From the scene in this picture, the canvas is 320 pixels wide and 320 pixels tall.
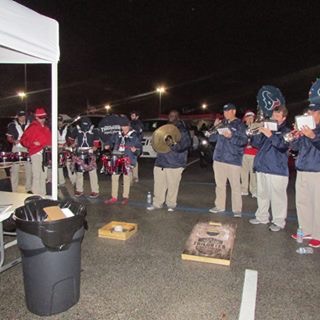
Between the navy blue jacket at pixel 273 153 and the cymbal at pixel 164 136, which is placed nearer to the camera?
the navy blue jacket at pixel 273 153

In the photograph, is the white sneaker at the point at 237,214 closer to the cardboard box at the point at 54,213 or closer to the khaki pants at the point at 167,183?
the khaki pants at the point at 167,183

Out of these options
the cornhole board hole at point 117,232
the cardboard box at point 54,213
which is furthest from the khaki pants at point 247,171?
the cardboard box at point 54,213

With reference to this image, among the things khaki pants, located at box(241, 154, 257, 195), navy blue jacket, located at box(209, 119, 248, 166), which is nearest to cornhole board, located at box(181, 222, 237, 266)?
navy blue jacket, located at box(209, 119, 248, 166)

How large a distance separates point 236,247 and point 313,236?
1.19 m

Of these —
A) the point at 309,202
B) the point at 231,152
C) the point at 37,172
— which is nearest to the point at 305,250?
the point at 309,202

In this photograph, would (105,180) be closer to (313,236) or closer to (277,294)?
(313,236)

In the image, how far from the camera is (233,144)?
649 centimetres

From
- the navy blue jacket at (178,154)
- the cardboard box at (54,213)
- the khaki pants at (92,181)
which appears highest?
the navy blue jacket at (178,154)

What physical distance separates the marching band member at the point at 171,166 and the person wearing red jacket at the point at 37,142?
268cm

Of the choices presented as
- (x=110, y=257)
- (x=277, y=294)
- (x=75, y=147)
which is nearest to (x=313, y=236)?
(x=277, y=294)

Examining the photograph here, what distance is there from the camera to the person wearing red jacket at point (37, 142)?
7797 mm

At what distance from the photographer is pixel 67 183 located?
10195mm

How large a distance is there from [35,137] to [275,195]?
522cm

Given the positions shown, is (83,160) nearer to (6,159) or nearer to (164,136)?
(6,159)
